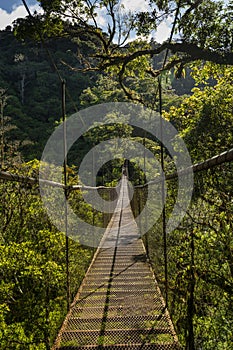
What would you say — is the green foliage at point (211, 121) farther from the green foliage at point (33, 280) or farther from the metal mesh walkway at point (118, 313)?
the metal mesh walkway at point (118, 313)

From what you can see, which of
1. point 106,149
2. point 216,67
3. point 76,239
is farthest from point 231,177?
point 106,149

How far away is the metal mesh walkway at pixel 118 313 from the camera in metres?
1.45

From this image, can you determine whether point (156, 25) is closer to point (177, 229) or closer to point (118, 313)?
point (177, 229)

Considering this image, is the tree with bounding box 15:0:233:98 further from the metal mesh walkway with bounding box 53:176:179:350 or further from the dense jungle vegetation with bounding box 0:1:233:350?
the metal mesh walkway with bounding box 53:176:179:350

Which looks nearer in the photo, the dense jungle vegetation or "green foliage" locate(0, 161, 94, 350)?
the dense jungle vegetation

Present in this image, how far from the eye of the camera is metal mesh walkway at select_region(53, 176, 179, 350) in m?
1.45

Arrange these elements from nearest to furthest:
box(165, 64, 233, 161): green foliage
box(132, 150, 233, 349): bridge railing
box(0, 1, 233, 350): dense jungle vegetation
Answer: box(132, 150, 233, 349): bridge railing → box(0, 1, 233, 350): dense jungle vegetation → box(165, 64, 233, 161): green foliage

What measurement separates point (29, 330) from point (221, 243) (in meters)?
3.16

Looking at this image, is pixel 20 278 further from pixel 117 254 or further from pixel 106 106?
pixel 106 106

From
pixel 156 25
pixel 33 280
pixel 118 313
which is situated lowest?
pixel 33 280

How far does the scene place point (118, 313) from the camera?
5.84ft

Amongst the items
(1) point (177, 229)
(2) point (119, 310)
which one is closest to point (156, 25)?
(1) point (177, 229)

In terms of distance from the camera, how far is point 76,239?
467 centimetres

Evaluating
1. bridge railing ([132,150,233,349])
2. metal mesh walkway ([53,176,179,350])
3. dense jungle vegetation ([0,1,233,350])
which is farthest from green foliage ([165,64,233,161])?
bridge railing ([132,150,233,349])
